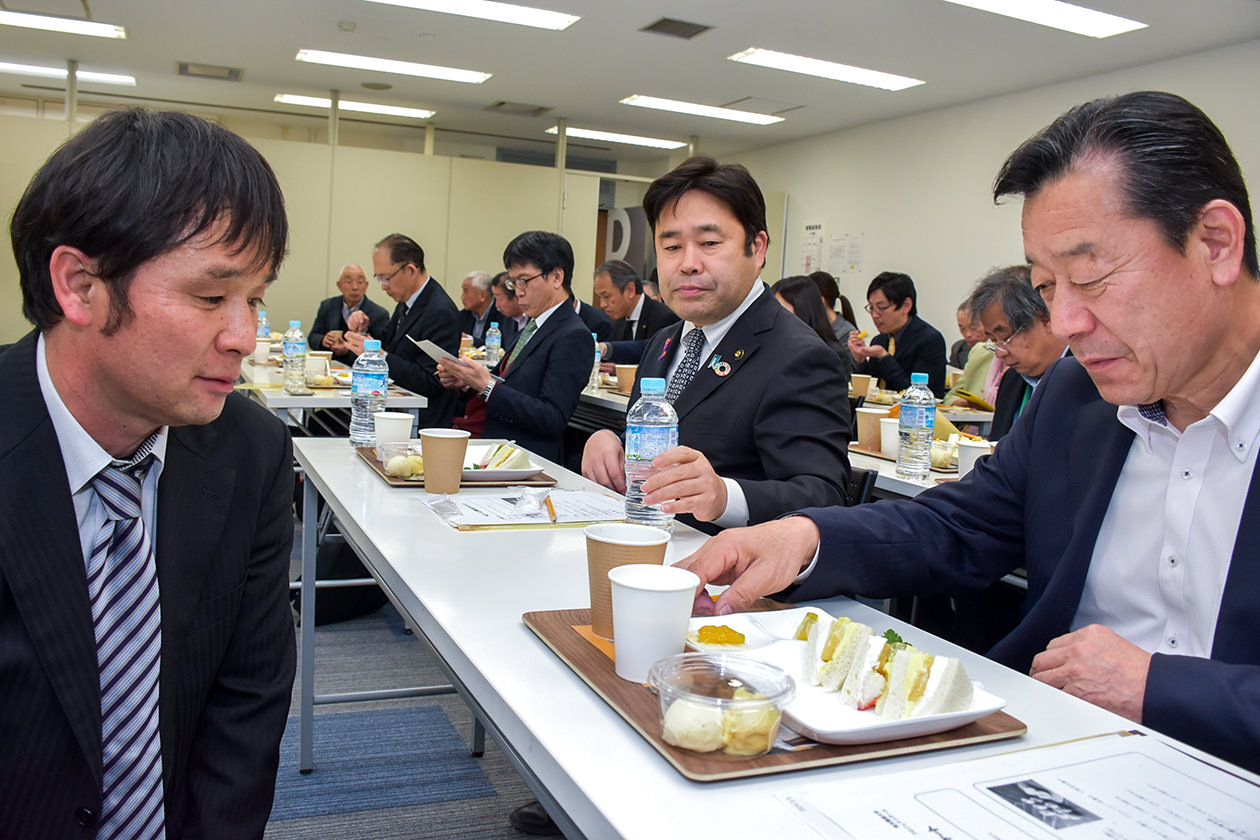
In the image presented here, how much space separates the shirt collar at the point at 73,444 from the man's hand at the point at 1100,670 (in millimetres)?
1090

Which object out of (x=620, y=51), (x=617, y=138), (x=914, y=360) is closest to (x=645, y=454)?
(x=914, y=360)

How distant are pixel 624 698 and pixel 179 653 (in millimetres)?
556

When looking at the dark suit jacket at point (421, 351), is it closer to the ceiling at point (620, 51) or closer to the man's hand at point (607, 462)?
the ceiling at point (620, 51)

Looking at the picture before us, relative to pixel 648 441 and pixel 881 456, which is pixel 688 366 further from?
pixel 881 456

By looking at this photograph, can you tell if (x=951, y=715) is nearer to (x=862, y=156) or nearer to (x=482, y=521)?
(x=482, y=521)

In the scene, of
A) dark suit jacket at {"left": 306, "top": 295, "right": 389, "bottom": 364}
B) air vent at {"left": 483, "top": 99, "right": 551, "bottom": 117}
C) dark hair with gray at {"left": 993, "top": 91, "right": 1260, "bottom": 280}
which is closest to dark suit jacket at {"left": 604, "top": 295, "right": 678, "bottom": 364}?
dark suit jacket at {"left": 306, "top": 295, "right": 389, "bottom": 364}

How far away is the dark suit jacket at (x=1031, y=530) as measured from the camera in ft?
3.66

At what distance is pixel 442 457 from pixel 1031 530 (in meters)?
1.10

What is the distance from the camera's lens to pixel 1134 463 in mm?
1320

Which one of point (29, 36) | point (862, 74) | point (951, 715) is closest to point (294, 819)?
point (951, 715)

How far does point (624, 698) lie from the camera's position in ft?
2.89

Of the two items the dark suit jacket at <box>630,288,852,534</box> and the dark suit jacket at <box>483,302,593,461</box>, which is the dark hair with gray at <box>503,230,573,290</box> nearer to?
the dark suit jacket at <box>483,302,593,461</box>

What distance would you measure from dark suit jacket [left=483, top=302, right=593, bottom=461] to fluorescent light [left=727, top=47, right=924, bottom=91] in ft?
13.9

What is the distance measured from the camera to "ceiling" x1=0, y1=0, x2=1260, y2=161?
614cm
